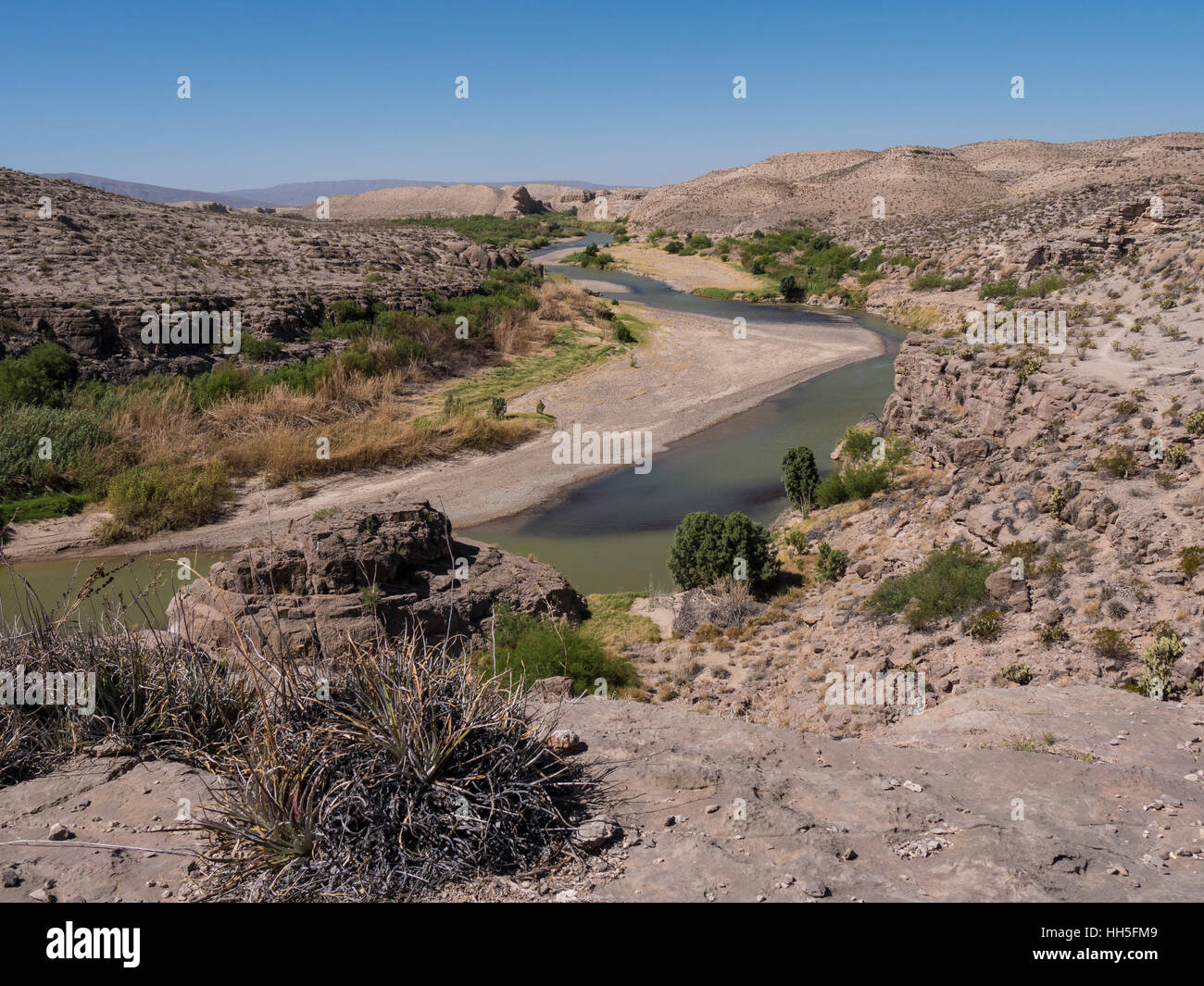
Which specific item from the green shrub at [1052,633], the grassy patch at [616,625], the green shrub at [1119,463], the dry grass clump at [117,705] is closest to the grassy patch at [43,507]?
the grassy patch at [616,625]

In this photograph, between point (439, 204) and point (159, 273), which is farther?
point (439, 204)

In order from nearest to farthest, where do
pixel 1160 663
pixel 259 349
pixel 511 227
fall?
pixel 1160 663
pixel 259 349
pixel 511 227

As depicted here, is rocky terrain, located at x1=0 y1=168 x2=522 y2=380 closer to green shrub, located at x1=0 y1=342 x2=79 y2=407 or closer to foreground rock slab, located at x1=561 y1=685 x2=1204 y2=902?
green shrub, located at x1=0 y1=342 x2=79 y2=407

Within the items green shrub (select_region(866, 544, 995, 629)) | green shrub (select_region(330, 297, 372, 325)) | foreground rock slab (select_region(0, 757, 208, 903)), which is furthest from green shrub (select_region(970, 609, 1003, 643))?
green shrub (select_region(330, 297, 372, 325))

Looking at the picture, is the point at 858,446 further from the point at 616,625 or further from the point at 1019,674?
the point at 1019,674

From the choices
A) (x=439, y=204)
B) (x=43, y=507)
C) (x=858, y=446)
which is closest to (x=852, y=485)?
(x=858, y=446)
